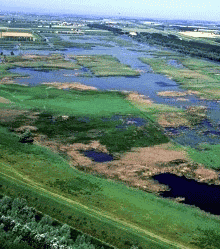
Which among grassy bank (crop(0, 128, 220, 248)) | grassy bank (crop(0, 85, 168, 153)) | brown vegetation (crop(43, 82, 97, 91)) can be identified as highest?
brown vegetation (crop(43, 82, 97, 91))

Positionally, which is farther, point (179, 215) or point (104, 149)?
point (104, 149)

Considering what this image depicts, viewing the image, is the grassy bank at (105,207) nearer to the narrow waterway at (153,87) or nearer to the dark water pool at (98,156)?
the dark water pool at (98,156)

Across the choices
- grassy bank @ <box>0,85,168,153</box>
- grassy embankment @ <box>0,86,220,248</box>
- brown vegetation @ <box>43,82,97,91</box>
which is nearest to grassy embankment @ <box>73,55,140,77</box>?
brown vegetation @ <box>43,82,97,91</box>

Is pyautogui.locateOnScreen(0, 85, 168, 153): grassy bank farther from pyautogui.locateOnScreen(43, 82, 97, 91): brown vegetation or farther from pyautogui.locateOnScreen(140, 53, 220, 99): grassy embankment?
pyautogui.locateOnScreen(140, 53, 220, 99): grassy embankment

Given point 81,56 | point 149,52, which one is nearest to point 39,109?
point 81,56

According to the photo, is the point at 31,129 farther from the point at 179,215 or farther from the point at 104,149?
the point at 179,215

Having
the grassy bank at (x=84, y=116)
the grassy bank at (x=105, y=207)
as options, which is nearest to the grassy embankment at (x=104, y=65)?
the grassy bank at (x=84, y=116)
